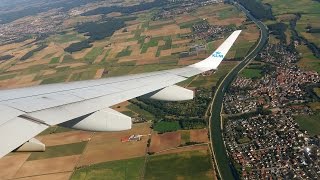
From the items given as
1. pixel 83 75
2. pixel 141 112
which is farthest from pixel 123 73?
pixel 141 112

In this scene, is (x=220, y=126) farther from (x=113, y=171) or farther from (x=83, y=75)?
(x=83, y=75)

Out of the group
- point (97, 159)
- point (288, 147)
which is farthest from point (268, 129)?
point (97, 159)

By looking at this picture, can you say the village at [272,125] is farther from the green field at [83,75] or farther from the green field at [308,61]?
the green field at [83,75]

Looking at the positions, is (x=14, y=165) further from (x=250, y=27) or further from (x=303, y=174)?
(x=250, y=27)

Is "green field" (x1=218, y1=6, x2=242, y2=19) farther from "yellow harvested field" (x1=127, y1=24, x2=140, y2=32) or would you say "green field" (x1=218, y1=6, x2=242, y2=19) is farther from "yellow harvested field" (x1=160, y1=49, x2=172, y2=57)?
"yellow harvested field" (x1=160, y1=49, x2=172, y2=57)

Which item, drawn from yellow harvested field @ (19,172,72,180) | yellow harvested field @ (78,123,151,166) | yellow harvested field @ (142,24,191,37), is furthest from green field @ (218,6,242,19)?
yellow harvested field @ (19,172,72,180)

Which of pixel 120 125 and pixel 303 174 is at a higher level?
pixel 120 125

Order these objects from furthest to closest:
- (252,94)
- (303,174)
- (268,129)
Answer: (252,94) → (268,129) → (303,174)
